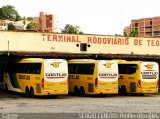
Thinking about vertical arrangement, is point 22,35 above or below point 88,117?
above

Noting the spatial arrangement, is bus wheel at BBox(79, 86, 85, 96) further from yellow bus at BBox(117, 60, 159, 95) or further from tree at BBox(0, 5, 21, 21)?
tree at BBox(0, 5, 21, 21)

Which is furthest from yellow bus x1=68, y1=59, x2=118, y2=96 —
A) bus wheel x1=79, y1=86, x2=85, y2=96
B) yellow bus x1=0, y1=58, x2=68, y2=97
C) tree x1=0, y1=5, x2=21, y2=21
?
tree x1=0, y1=5, x2=21, y2=21

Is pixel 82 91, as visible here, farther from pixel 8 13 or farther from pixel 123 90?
pixel 8 13


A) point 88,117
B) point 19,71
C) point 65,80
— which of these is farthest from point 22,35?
point 88,117

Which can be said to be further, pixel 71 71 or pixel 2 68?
pixel 2 68

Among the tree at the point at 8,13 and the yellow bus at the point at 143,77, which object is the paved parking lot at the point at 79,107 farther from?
the tree at the point at 8,13

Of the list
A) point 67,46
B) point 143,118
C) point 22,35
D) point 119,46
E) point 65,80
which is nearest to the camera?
point 143,118

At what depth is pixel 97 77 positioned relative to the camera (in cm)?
3114

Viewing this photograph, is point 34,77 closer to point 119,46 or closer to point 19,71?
point 19,71

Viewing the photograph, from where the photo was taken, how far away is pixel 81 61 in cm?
3303

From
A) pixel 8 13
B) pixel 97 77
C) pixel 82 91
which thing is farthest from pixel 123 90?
pixel 8 13

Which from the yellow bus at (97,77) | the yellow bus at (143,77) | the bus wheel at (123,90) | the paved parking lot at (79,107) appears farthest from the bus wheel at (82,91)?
the yellow bus at (143,77)

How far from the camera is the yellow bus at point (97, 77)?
31.2 m

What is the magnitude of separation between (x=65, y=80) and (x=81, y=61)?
137 inches
